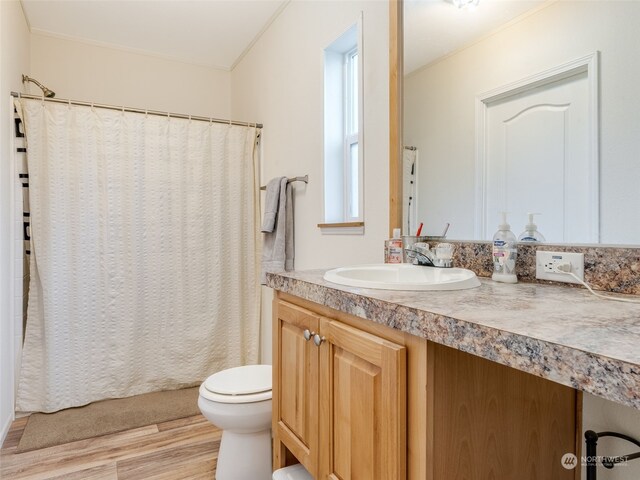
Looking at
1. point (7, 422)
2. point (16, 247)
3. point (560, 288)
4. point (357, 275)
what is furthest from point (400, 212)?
point (7, 422)

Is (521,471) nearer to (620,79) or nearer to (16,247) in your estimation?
(620,79)

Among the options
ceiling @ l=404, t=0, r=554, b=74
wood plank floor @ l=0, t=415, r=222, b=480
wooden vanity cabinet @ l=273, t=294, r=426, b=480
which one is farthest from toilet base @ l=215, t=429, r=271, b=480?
ceiling @ l=404, t=0, r=554, b=74

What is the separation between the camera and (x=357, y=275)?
1.28 meters

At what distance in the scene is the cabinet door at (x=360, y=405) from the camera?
0.78m

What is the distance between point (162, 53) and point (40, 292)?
2050mm

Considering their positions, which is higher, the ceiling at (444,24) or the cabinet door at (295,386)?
the ceiling at (444,24)

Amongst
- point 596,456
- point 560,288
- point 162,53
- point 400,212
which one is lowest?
point 596,456

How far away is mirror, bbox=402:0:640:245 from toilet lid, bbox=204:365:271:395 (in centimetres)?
91

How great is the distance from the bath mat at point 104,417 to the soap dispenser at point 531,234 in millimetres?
2014

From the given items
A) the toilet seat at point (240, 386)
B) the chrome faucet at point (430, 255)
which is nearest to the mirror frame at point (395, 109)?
the chrome faucet at point (430, 255)

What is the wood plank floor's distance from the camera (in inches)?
66.2

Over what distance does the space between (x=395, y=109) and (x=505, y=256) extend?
0.72 m

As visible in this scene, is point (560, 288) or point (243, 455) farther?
point (243, 455)

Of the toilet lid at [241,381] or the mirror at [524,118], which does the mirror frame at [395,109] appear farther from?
the toilet lid at [241,381]
